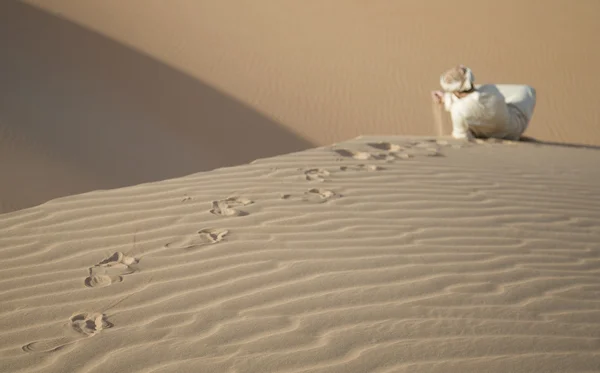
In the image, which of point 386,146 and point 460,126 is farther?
point 460,126

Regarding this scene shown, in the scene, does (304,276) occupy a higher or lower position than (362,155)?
lower

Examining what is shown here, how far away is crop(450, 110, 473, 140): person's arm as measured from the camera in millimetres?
7363

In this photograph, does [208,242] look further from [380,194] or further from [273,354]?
[380,194]

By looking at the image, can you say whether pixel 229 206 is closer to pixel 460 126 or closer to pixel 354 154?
pixel 354 154

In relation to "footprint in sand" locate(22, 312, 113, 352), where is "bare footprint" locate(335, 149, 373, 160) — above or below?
above

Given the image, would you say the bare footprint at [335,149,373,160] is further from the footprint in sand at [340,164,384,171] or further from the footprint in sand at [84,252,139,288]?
the footprint in sand at [84,252,139,288]

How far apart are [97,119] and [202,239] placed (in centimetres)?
771

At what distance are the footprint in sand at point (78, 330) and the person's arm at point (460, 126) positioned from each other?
5216 millimetres

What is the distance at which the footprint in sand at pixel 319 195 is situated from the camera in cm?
462

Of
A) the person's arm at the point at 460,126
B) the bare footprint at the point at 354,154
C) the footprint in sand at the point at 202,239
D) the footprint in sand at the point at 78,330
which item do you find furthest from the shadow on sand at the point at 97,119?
the footprint in sand at the point at 78,330

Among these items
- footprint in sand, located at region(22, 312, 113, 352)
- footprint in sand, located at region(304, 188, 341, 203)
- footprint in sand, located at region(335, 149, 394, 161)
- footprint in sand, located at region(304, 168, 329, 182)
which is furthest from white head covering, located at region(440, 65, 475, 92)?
footprint in sand, located at region(22, 312, 113, 352)

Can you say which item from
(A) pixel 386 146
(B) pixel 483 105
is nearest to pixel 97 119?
(A) pixel 386 146

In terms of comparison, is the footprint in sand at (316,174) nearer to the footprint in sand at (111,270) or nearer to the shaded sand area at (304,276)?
the shaded sand area at (304,276)

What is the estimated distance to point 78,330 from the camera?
9.70 ft
